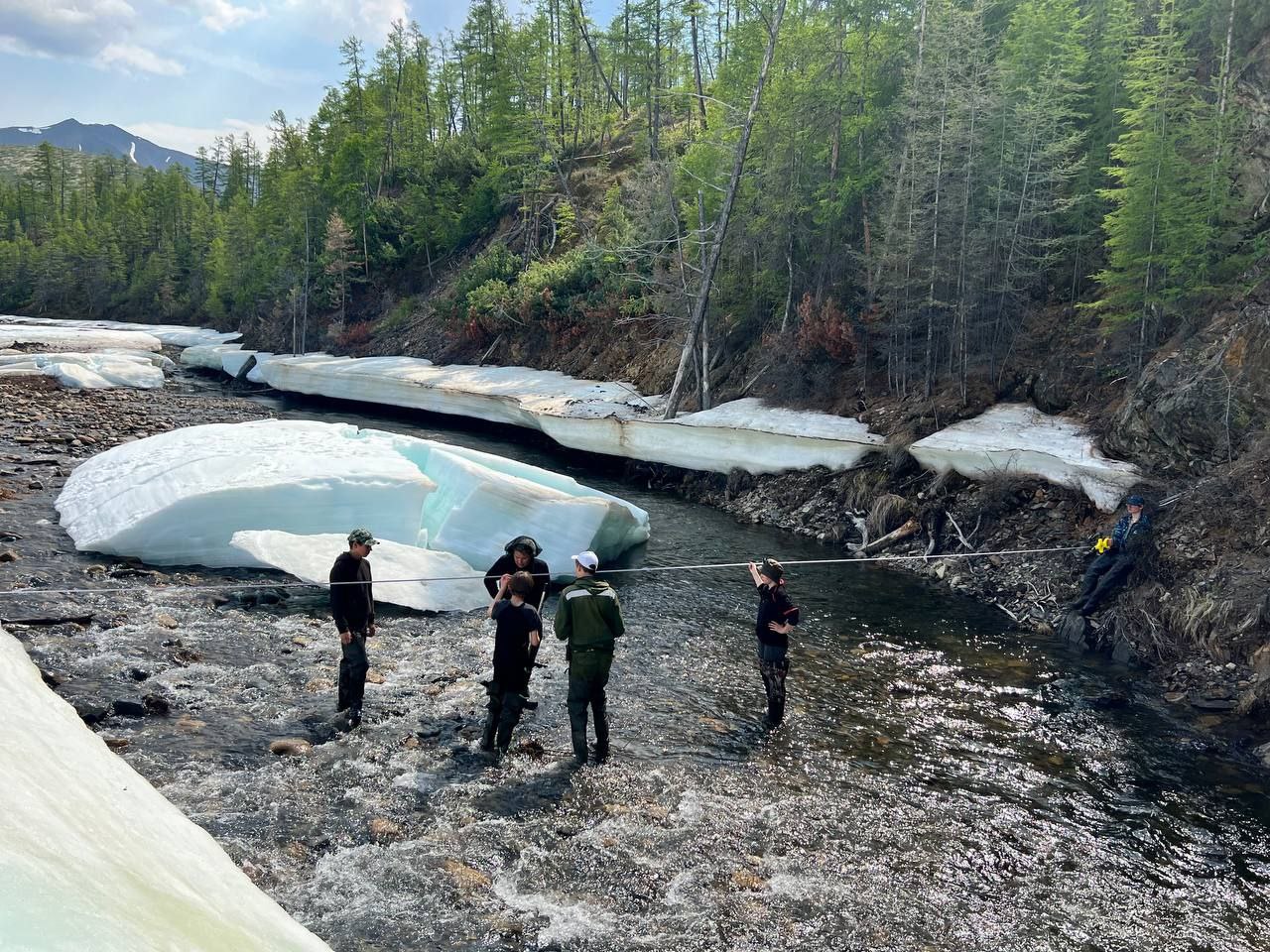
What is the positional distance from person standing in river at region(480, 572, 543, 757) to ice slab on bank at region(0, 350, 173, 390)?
29.7m

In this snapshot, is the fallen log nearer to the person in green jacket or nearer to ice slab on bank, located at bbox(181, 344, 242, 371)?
the person in green jacket

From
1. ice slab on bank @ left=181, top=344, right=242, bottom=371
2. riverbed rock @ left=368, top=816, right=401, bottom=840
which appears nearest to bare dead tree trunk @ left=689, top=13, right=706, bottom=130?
ice slab on bank @ left=181, top=344, right=242, bottom=371

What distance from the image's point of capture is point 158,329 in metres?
64.1

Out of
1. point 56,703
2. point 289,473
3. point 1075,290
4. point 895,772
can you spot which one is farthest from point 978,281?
point 56,703

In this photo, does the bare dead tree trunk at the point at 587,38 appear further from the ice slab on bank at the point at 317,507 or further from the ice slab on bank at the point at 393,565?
the ice slab on bank at the point at 393,565

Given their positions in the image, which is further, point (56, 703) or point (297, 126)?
point (297, 126)

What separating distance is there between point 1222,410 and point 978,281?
20.0 feet

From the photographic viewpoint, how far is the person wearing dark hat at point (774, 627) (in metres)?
7.87

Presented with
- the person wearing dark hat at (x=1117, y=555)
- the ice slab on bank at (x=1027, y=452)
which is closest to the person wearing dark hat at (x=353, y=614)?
the person wearing dark hat at (x=1117, y=555)

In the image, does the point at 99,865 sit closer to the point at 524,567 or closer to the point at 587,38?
the point at 524,567

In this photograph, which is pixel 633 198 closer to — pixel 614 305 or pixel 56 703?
pixel 614 305

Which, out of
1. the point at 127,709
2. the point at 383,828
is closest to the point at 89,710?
the point at 127,709

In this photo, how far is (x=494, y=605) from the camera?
7.14 meters

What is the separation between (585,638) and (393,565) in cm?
519
